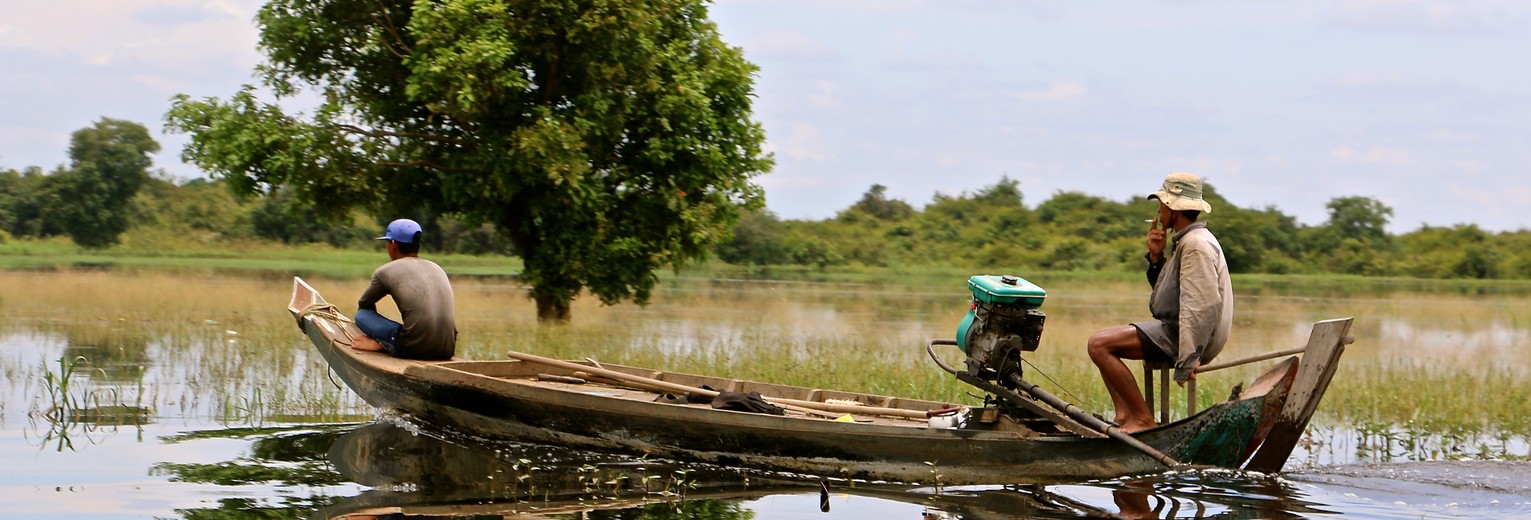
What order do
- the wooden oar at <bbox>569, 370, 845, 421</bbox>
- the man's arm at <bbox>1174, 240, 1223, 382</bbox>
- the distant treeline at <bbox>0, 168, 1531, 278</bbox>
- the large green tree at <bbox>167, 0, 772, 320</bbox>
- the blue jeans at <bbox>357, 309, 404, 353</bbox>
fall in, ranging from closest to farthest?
the man's arm at <bbox>1174, 240, 1223, 382</bbox>
the wooden oar at <bbox>569, 370, 845, 421</bbox>
the blue jeans at <bbox>357, 309, 404, 353</bbox>
the large green tree at <bbox>167, 0, 772, 320</bbox>
the distant treeline at <bbox>0, 168, 1531, 278</bbox>

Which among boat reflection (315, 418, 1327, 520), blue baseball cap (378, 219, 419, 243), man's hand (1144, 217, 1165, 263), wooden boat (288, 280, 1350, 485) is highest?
man's hand (1144, 217, 1165, 263)

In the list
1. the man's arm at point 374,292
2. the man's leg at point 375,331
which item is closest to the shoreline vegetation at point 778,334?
the man's leg at point 375,331

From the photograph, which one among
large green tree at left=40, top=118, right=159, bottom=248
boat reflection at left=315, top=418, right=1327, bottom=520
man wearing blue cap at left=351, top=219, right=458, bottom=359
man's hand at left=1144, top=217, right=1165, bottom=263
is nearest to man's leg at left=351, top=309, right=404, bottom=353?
man wearing blue cap at left=351, top=219, right=458, bottom=359

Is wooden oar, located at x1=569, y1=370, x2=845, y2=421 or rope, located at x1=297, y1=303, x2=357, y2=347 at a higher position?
rope, located at x1=297, y1=303, x2=357, y2=347

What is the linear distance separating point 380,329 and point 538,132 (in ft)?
19.8

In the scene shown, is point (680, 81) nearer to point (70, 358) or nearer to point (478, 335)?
point (478, 335)

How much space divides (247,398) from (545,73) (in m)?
7.28

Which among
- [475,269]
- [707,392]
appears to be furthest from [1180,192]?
[475,269]

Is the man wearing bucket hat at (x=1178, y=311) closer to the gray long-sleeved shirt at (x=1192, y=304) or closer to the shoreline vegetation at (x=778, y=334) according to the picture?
the gray long-sleeved shirt at (x=1192, y=304)

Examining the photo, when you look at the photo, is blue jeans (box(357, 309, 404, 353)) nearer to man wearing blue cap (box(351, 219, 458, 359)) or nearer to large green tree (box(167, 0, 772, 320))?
man wearing blue cap (box(351, 219, 458, 359))

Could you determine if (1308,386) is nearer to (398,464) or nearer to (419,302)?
(398,464)

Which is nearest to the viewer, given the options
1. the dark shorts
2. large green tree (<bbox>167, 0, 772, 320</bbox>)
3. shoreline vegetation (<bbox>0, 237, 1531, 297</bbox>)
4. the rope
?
the dark shorts

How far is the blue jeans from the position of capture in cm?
1107

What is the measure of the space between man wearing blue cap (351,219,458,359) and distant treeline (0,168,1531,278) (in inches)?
1186
